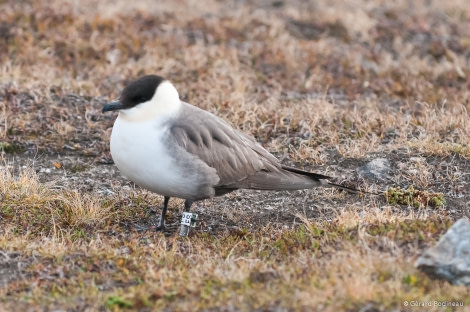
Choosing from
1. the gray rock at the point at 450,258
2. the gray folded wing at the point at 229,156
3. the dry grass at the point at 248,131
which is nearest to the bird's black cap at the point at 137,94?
the gray folded wing at the point at 229,156

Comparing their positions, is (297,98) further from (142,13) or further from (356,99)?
(142,13)

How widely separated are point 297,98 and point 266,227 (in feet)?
12.1

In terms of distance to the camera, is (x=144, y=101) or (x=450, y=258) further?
(x=144, y=101)

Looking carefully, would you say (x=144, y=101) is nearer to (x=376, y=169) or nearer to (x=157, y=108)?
(x=157, y=108)

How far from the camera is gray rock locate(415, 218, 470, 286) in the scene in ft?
15.5

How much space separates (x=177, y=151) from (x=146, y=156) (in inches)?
10.0

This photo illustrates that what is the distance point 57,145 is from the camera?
7.88 metres

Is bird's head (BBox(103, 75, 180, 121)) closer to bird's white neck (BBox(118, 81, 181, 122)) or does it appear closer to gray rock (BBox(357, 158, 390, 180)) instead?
bird's white neck (BBox(118, 81, 181, 122))

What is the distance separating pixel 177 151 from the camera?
225 inches

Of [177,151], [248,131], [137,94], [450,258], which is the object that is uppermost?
[137,94]

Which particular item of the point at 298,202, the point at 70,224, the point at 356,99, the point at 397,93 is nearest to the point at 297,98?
the point at 356,99

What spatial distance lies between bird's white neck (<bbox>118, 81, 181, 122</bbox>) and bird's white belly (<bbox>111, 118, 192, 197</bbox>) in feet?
0.18

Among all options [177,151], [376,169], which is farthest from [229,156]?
[376,169]

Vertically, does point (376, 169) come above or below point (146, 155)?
below
